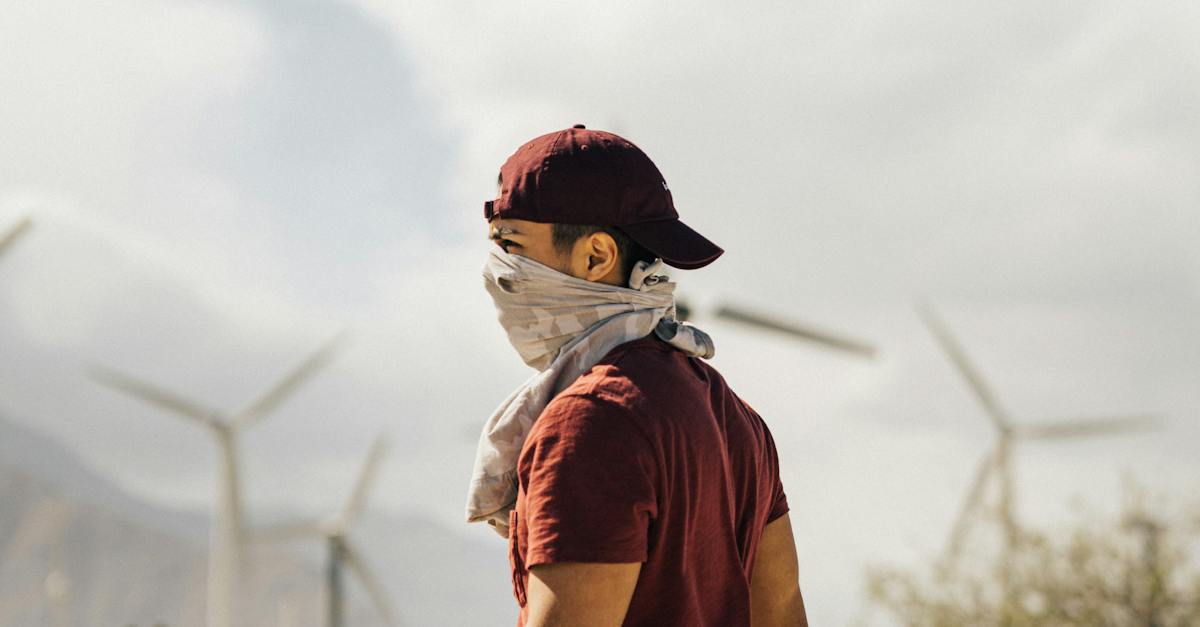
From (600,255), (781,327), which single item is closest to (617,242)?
(600,255)

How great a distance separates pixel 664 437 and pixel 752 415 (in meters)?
0.79

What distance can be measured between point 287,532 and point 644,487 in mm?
43067

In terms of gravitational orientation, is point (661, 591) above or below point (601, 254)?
below

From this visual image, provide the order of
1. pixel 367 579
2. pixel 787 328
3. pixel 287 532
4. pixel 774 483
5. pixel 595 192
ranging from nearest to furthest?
pixel 595 192
pixel 774 483
pixel 787 328
pixel 367 579
pixel 287 532

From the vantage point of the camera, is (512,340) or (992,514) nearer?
(512,340)

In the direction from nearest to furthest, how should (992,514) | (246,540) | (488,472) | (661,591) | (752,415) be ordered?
(661,591) < (488,472) < (752,415) < (992,514) < (246,540)

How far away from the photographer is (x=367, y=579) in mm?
43500

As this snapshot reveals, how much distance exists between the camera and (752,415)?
13.4ft

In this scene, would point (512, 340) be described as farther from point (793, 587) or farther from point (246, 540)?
point (246, 540)

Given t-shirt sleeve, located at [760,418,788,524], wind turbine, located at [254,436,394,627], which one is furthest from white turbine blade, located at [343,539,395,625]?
t-shirt sleeve, located at [760,418,788,524]

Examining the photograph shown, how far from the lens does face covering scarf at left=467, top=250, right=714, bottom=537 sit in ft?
11.8

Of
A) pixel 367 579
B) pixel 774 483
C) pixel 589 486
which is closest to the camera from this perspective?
pixel 589 486

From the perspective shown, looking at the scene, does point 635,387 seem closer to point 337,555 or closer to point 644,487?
point 644,487

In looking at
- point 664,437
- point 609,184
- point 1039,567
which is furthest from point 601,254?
point 1039,567
